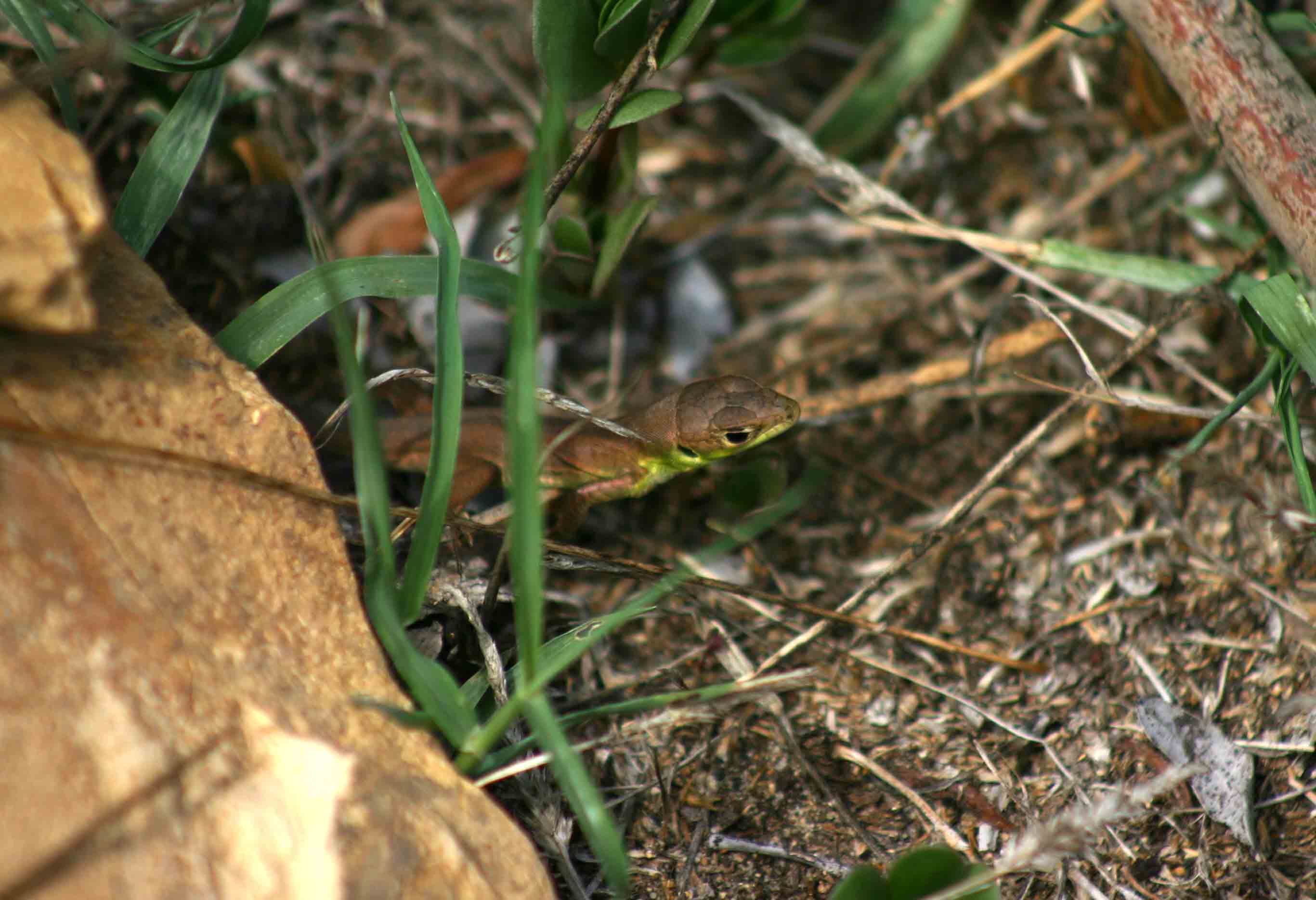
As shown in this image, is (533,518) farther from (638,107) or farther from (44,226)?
(638,107)

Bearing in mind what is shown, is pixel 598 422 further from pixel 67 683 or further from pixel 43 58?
pixel 43 58

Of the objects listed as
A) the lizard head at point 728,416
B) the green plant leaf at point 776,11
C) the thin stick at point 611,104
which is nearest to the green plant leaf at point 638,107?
the thin stick at point 611,104

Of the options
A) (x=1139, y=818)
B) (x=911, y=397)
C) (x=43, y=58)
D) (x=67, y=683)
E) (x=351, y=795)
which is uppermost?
(x=43, y=58)

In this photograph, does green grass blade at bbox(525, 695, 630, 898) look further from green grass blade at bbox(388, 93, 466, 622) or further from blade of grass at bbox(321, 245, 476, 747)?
green grass blade at bbox(388, 93, 466, 622)

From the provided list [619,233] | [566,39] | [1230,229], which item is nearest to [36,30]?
[566,39]

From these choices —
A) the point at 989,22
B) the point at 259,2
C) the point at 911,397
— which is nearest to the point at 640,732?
the point at 911,397

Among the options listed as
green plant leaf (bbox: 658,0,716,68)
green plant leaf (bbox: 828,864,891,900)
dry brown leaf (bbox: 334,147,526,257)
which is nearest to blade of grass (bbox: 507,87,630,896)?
green plant leaf (bbox: 828,864,891,900)
